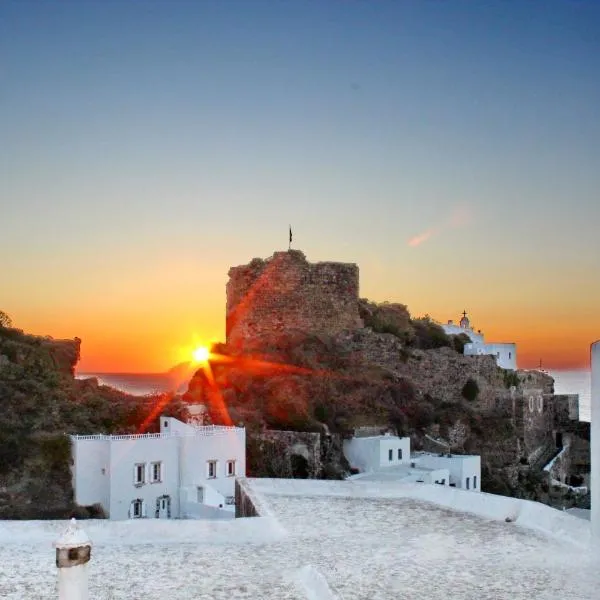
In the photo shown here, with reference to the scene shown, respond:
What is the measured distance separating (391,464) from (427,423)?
15.9ft

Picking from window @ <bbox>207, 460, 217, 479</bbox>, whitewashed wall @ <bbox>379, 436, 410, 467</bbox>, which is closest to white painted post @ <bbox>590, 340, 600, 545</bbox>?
window @ <bbox>207, 460, 217, 479</bbox>

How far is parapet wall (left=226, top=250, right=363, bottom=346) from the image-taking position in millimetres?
30391

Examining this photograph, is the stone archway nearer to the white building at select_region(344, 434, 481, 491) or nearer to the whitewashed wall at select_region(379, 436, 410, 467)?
the white building at select_region(344, 434, 481, 491)

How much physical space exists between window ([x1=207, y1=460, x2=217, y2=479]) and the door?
1365 millimetres

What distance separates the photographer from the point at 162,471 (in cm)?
2247

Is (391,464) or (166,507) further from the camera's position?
(391,464)

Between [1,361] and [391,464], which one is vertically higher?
[1,361]

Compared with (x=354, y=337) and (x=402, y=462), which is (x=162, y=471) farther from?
(x=354, y=337)

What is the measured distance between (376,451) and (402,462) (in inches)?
46.8

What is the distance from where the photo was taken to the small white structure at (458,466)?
1063 inches

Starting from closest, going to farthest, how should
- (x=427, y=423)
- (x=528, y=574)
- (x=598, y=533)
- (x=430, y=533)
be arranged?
(x=528, y=574) → (x=598, y=533) → (x=430, y=533) → (x=427, y=423)

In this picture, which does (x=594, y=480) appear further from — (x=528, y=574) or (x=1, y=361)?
(x=1, y=361)

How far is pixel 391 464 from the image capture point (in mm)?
26781

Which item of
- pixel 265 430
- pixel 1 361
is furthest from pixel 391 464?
pixel 1 361
